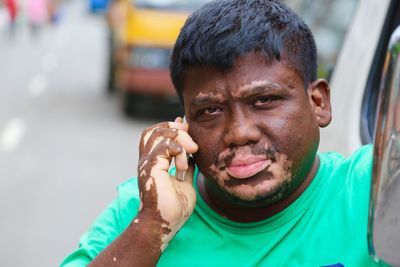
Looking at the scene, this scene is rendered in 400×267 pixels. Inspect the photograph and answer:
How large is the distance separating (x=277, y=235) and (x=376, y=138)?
0.56m

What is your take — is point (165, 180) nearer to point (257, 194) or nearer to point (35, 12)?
point (257, 194)

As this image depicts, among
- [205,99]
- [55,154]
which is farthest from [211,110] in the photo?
[55,154]

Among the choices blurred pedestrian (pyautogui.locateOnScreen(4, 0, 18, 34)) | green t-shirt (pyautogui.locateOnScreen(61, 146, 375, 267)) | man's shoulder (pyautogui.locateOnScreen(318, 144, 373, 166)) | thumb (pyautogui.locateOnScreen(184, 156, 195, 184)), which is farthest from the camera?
blurred pedestrian (pyautogui.locateOnScreen(4, 0, 18, 34))

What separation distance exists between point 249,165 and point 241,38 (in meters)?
0.28

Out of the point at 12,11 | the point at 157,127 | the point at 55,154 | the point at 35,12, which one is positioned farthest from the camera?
the point at 35,12

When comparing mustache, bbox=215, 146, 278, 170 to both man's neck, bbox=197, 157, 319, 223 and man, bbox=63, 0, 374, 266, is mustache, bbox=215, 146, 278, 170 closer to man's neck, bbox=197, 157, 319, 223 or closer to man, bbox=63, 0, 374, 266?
man, bbox=63, 0, 374, 266

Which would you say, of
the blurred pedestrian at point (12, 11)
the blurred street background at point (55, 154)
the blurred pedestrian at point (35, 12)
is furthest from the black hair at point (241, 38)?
the blurred pedestrian at point (35, 12)

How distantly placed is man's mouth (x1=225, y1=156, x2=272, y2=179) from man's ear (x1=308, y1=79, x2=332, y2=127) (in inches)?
9.9

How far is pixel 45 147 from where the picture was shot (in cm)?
924

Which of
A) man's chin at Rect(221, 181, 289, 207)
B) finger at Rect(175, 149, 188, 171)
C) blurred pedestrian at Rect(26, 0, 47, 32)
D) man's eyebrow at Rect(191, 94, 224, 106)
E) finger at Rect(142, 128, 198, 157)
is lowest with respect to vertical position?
blurred pedestrian at Rect(26, 0, 47, 32)

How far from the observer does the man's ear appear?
6.54 ft

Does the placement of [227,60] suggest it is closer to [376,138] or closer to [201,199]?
[201,199]

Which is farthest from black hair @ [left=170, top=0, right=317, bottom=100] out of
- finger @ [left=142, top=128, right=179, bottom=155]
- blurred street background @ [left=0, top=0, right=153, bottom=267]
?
blurred street background @ [left=0, top=0, right=153, bottom=267]

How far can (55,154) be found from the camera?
8.84m
